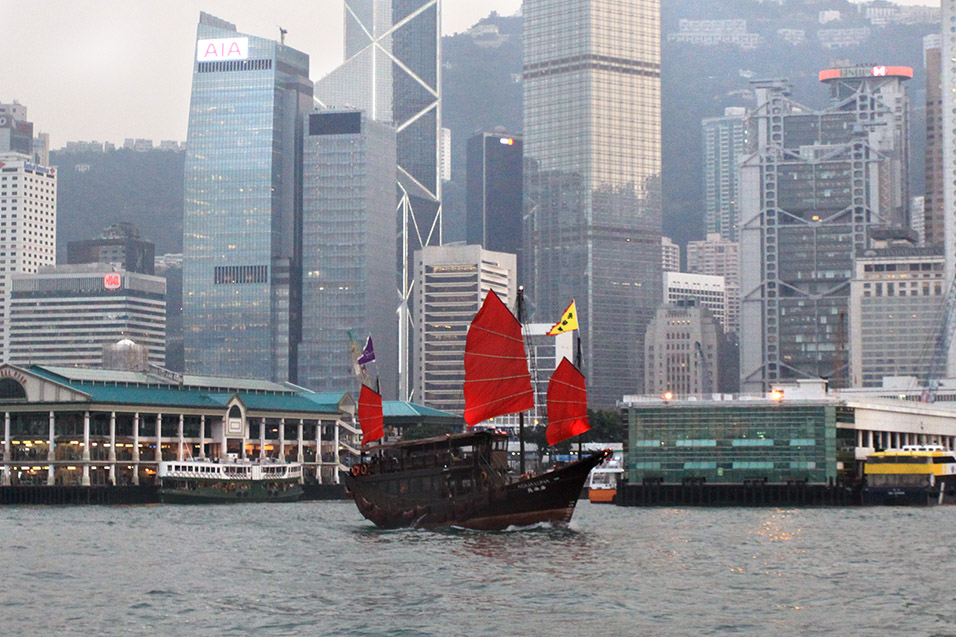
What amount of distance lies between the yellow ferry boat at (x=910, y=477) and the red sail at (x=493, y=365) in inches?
2619

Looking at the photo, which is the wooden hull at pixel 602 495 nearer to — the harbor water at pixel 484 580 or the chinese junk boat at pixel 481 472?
the harbor water at pixel 484 580

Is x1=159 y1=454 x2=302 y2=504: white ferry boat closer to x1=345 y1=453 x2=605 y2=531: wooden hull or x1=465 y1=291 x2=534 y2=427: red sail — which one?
x1=345 y1=453 x2=605 y2=531: wooden hull

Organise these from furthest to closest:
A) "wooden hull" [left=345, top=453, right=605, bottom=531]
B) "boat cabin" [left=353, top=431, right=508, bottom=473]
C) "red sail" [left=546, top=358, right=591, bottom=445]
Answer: "red sail" [left=546, top=358, right=591, bottom=445]
"boat cabin" [left=353, top=431, right=508, bottom=473]
"wooden hull" [left=345, top=453, right=605, bottom=531]

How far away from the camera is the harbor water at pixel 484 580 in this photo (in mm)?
64750

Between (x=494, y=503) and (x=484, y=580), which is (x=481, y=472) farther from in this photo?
(x=484, y=580)

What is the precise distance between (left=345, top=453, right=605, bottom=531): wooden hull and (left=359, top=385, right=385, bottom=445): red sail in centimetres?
3575

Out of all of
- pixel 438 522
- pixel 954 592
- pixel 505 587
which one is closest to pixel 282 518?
pixel 438 522

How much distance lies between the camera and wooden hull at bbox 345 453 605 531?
369ft

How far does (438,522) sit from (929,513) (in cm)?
5340

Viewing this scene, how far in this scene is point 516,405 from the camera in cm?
11825

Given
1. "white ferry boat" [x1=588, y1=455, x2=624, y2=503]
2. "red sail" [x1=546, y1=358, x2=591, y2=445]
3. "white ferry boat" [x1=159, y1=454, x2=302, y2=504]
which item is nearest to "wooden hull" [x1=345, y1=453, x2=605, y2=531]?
"red sail" [x1=546, y1=358, x2=591, y2=445]

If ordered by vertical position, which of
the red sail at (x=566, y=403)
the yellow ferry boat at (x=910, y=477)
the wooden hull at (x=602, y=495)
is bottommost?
the wooden hull at (x=602, y=495)

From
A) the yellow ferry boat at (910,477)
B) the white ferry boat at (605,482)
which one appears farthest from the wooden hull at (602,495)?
the yellow ferry boat at (910,477)

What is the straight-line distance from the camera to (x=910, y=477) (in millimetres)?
172250
